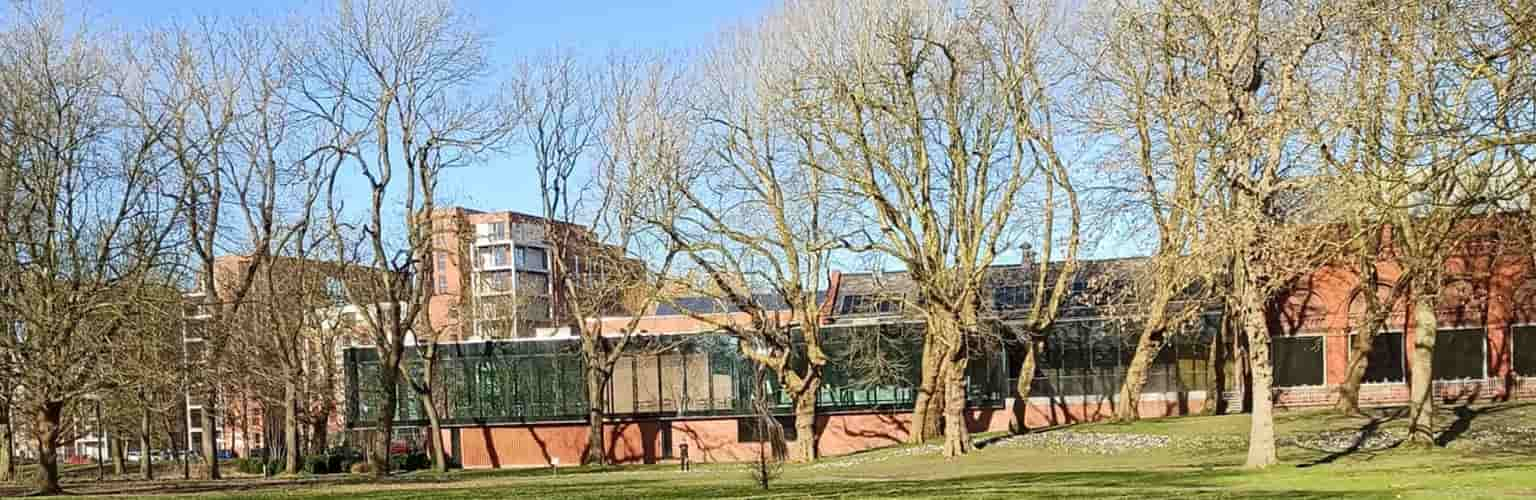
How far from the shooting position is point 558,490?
88.2ft

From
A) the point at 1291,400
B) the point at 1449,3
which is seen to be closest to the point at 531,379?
the point at 1291,400

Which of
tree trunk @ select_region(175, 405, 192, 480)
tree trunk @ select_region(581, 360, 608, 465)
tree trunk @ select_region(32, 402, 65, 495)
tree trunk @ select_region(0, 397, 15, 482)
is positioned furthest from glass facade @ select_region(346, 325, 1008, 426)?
tree trunk @ select_region(32, 402, 65, 495)

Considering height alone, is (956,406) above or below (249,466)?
above

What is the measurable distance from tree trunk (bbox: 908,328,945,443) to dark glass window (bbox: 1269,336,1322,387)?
41.8 feet

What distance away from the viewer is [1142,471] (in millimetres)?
27469

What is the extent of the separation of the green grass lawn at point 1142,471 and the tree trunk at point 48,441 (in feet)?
4.46

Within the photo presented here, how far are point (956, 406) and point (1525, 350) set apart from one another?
71.2 feet

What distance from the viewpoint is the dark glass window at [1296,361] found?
160 ft

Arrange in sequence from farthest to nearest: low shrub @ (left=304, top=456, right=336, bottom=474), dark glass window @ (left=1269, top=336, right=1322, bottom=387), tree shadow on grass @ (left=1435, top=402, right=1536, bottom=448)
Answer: low shrub @ (left=304, top=456, right=336, bottom=474), dark glass window @ (left=1269, top=336, right=1322, bottom=387), tree shadow on grass @ (left=1435, top=402, right=1536, bottom=448)

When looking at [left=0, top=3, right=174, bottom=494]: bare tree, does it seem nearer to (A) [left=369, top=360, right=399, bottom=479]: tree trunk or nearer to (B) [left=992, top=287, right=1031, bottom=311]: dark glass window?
(A) [left=369, top=360, right=399, bottom=479]: tree trunk

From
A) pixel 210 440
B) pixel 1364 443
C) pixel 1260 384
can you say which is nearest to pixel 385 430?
pixel 210 440

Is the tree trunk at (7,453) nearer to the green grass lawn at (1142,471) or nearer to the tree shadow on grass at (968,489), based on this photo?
the green grass lawn at (1142,471)

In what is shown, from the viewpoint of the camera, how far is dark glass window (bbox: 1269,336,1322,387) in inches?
1914

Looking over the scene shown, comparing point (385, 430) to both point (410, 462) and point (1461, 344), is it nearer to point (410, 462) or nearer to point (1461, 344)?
point (410, 462)
